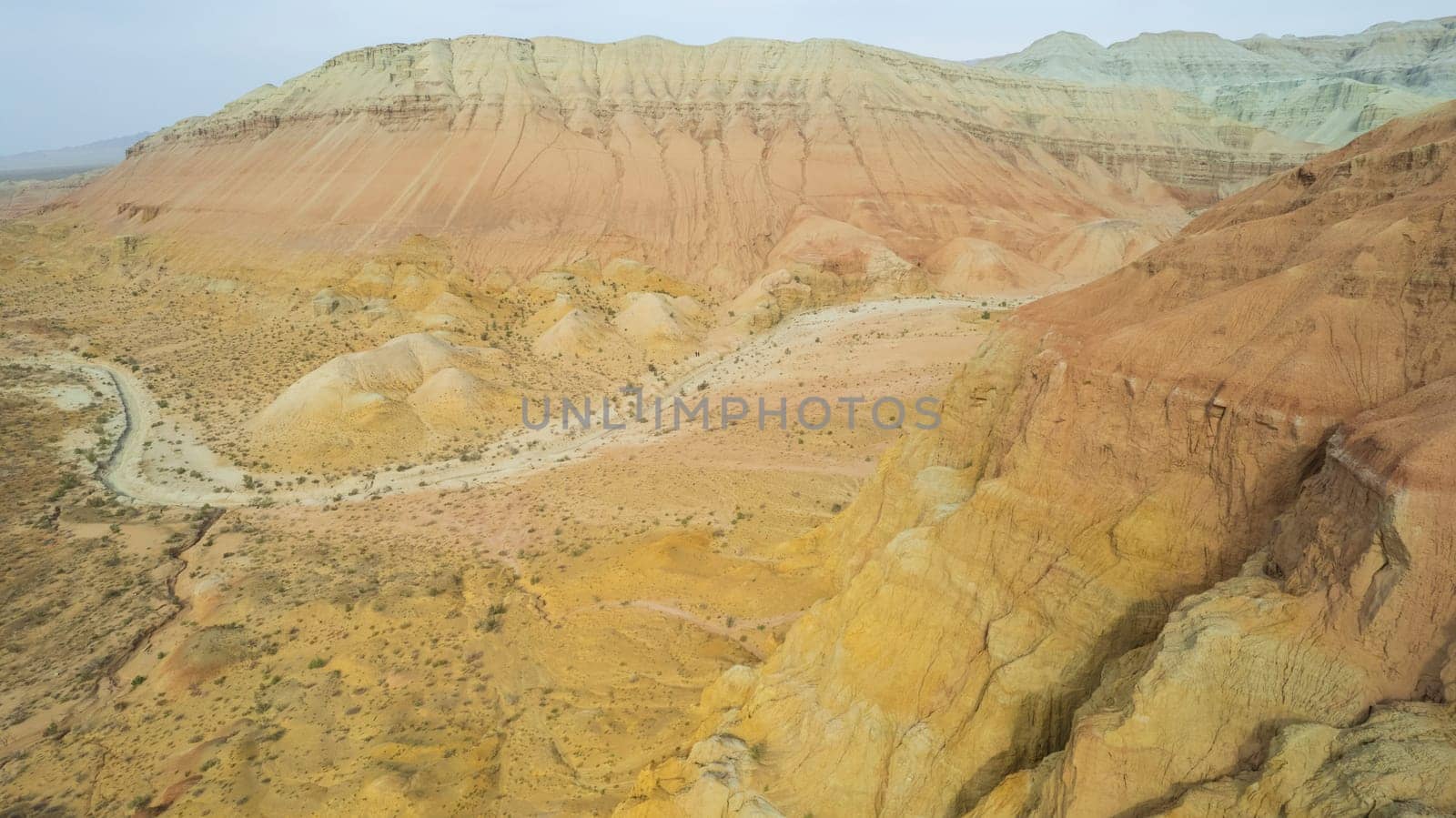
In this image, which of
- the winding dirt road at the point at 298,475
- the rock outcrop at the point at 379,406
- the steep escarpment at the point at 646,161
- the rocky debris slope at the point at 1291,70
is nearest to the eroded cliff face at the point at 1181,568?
the winding dirt road at the point at 298,475

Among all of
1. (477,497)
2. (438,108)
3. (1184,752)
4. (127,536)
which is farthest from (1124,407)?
(438,108)

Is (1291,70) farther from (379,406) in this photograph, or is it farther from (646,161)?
(379,406)

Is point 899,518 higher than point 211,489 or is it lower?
higher

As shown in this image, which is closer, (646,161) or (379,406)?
(379,406)

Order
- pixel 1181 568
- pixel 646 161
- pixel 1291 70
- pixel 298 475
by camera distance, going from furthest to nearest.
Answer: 1. pixel 1291 70
2. pixel 646 161
3. pixel 298 475
4. pixel 1181 568

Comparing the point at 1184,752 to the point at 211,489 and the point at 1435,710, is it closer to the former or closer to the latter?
the point at 1435,710

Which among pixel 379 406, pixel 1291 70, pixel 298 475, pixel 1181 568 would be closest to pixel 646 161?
pixel 379 406
